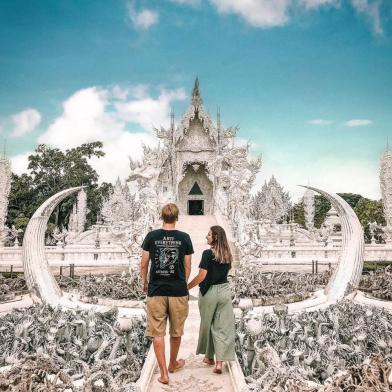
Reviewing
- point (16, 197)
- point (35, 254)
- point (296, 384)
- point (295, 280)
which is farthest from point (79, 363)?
point (16, 197)

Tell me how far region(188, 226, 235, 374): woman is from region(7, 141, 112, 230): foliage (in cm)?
3516

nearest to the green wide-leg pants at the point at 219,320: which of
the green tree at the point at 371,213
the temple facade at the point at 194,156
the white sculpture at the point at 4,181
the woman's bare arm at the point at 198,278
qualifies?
the woman's bare arm at the point at 198,278

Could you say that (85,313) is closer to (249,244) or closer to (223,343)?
(223,343)

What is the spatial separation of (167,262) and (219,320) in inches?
33.2

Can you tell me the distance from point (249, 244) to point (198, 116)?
511 inches

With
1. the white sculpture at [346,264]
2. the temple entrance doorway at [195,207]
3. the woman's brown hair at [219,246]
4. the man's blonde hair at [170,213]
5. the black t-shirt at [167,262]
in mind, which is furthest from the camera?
the temple entrance doorway at [195,207]

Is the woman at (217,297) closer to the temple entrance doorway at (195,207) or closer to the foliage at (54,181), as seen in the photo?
the temple entrance doorway at (195,207)

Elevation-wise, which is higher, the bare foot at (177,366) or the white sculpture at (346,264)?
the white sculpture at (346,264)

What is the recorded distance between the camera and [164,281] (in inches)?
136

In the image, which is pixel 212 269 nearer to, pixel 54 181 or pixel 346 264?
pixel 346 264

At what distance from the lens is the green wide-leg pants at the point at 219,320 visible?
3723mm

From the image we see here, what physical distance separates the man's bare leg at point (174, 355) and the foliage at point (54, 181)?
3501 cm

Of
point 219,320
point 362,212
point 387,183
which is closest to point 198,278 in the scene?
point 219,320

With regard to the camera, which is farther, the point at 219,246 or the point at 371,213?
the point at 371,213
